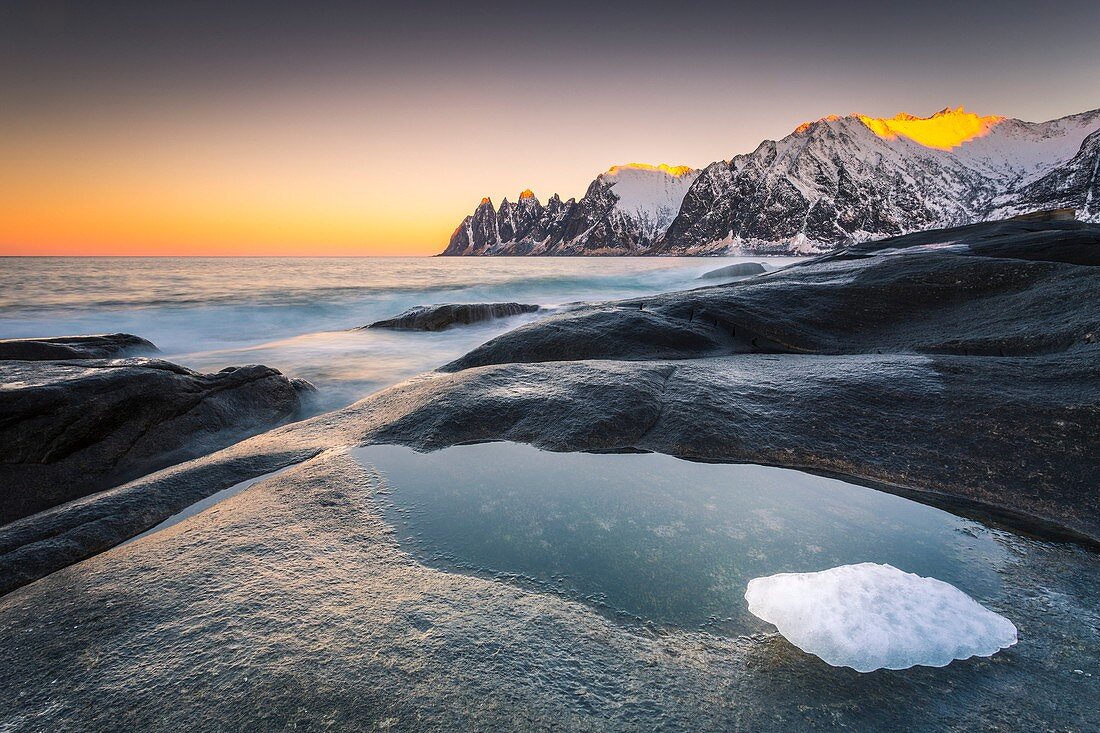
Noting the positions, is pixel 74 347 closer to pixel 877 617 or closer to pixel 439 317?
pixel 439 317

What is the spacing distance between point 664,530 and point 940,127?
217 m

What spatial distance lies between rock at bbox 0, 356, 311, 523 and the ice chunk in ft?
15.1

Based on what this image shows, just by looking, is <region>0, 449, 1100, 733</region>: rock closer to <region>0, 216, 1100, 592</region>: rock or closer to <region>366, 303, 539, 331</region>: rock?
<region>0, 216, 1100, 592</region>: rock

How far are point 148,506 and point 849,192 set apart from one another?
549ft

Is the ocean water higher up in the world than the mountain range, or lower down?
lower down

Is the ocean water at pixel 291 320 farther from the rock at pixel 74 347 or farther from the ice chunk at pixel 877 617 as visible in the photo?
the ice chunk at pixel 877 617

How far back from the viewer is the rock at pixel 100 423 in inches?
138

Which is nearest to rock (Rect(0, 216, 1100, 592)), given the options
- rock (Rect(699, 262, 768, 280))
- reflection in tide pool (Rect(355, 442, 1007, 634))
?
reflection in tide pool (Rect(355, 442, 1007, 634))

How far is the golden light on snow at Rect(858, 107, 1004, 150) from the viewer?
153 m

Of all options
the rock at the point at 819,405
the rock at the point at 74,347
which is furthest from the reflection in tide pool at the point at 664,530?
the rock at the point at 74,347

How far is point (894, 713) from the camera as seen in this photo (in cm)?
125

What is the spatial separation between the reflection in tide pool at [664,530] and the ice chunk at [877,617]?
0.34 feet

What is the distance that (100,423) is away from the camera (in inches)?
154

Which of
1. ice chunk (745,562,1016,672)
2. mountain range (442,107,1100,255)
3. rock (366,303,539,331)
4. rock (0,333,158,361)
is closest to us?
ice chunk (745,562,1016,672)
